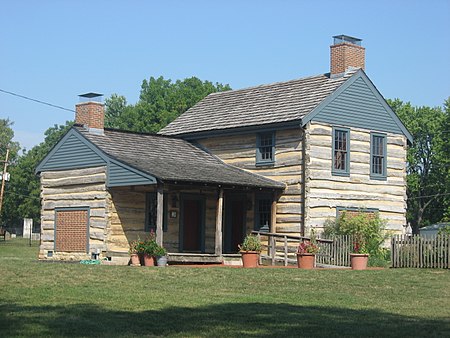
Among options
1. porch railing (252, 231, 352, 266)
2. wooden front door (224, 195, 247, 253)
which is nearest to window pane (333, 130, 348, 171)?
porch railing (252, 231, 352, 266)

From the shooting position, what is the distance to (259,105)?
34750 mm

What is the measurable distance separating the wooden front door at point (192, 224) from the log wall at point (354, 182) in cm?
477

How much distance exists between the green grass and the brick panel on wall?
26.9ft

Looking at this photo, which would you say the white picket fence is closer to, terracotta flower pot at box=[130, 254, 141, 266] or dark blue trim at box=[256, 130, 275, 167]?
dark blue trim at box=[256, 130, 275, 167]

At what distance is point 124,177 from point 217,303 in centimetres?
1450

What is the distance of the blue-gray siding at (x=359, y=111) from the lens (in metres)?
32.4

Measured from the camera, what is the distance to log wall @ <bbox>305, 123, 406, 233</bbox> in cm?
3155

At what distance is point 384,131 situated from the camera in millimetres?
34500

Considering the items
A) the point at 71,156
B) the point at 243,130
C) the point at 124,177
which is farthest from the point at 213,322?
the point at 243,130

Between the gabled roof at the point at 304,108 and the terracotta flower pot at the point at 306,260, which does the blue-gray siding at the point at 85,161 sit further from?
the gabled roof at the point at 304,108

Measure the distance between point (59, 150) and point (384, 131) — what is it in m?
13.2

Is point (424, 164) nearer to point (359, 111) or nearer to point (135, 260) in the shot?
point (359, 111)

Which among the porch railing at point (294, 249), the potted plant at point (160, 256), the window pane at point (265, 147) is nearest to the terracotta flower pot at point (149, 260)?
the potted plant at point (160, 256)

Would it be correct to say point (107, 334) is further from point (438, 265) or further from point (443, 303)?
point (438, 265)
